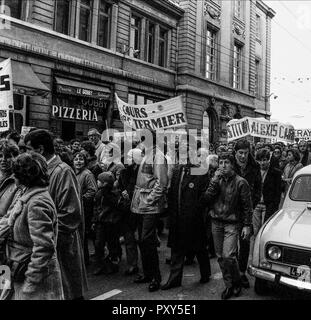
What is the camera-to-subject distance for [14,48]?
13.7m

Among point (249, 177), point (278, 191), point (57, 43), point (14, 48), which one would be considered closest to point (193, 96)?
point (57, 43)

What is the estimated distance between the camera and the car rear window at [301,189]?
553 centimetres

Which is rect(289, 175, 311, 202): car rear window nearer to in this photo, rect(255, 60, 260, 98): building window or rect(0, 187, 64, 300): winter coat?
rect(0, 187, 64, 300): winter coat

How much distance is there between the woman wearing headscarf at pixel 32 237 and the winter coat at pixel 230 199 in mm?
2487

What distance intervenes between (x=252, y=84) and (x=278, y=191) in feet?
85.5

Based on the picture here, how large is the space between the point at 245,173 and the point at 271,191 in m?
1.86

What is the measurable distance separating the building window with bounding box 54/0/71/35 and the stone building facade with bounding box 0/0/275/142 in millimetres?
41

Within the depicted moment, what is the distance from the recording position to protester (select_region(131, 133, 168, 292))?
5.10 metres

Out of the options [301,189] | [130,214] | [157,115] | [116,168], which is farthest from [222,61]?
[130,214]

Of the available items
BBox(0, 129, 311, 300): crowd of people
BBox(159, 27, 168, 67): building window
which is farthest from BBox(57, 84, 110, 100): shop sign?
BBox(0, 129, 311, 300): crowd of people

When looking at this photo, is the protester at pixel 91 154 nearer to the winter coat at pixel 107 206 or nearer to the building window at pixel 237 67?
the winter coat at pixel 107 206

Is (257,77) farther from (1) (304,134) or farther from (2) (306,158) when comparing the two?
(2) (306,158)

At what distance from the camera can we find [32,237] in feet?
9.04
